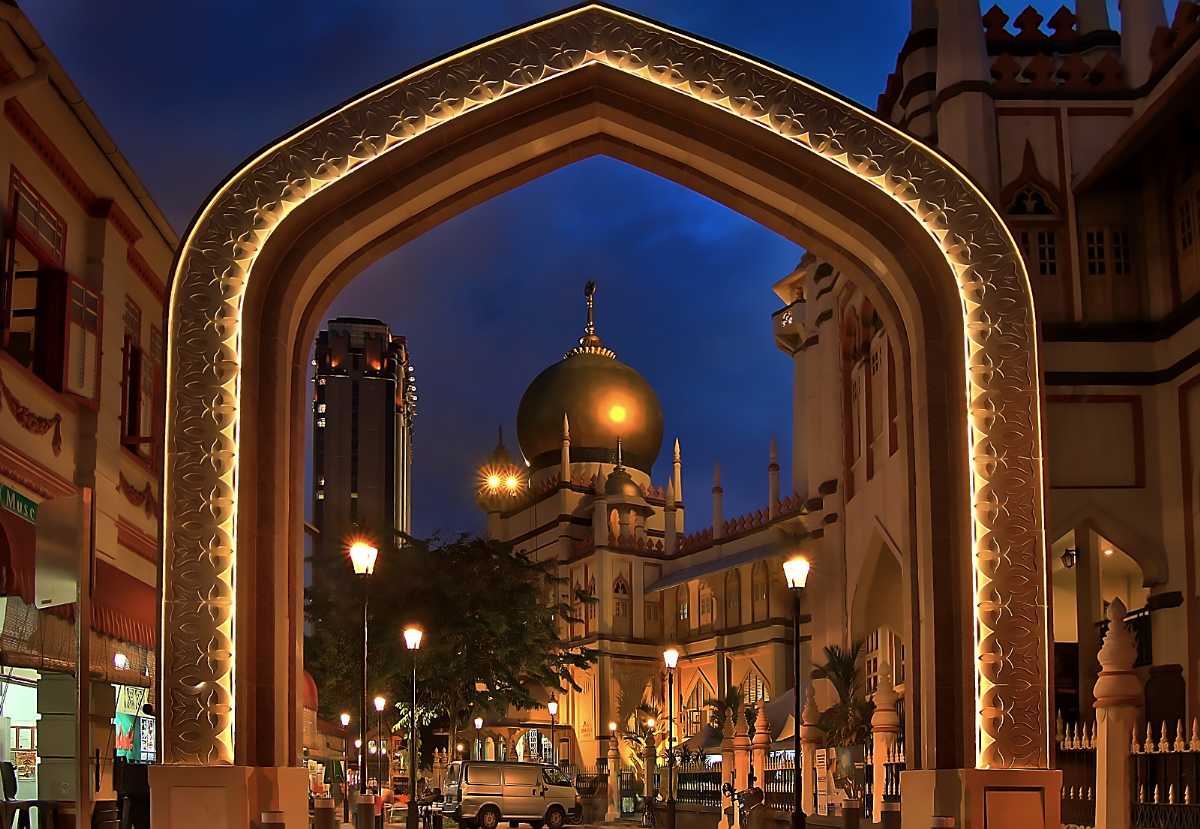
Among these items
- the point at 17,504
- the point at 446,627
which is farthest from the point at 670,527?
the point at 17,504

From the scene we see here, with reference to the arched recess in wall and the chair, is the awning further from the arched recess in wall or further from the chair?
the chair

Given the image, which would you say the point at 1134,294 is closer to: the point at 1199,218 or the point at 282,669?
the point at 1199,218

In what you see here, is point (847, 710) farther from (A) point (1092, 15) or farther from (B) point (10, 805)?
(B) point (10, 805)

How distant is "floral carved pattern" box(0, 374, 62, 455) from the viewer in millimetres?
14047

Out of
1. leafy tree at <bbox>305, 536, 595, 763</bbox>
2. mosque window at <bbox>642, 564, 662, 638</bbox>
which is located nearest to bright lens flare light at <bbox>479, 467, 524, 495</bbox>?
mosque window at <bbox>642, 564, 662, 638</bbox>

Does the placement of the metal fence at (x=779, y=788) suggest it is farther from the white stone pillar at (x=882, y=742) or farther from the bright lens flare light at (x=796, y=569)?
the bright lens flare light at (x=796, y=569)

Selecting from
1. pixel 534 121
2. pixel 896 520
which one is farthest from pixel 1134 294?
pixel 534 121

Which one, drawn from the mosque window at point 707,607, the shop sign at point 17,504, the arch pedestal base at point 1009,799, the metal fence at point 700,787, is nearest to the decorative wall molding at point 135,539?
the shop sign at point 17,504

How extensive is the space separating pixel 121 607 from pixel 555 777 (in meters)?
17.6

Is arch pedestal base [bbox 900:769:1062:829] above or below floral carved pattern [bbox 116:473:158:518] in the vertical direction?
below

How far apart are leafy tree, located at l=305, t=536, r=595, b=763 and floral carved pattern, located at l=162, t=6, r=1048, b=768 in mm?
21577

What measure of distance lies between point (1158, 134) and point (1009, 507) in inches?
416

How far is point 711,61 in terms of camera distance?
540 inches

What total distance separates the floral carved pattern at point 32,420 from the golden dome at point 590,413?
178 feet
